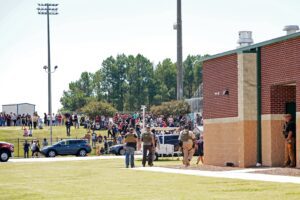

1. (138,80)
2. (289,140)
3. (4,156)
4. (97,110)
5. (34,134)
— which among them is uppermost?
(138,80)

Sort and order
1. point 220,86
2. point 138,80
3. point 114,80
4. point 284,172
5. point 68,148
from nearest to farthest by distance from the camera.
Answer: point 284,172, point 220,86, point 68,148, point 138,80, point 114,80

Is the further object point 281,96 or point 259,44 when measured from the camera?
point 259,44

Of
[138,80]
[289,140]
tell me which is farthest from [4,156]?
[138,80]

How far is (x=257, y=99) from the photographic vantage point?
29.3m

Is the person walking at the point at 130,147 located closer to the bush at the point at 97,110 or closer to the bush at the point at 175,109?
the bush at the point at 175,109

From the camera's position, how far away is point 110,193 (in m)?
18.3

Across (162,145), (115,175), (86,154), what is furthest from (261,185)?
(86,154)

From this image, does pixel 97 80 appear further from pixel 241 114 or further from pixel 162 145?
pixel 241 114

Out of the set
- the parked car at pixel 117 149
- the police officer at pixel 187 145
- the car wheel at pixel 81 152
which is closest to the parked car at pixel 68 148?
the car wheel at pixel 81 152

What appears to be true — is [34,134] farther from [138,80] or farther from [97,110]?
[138,80]

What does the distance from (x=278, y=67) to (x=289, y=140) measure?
265 cm

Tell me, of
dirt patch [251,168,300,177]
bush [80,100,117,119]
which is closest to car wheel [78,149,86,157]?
bush [80,100,117,119]

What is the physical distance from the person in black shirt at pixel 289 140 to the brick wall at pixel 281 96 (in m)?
0.83

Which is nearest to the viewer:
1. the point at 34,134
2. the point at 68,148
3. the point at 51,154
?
the point at 51,154
